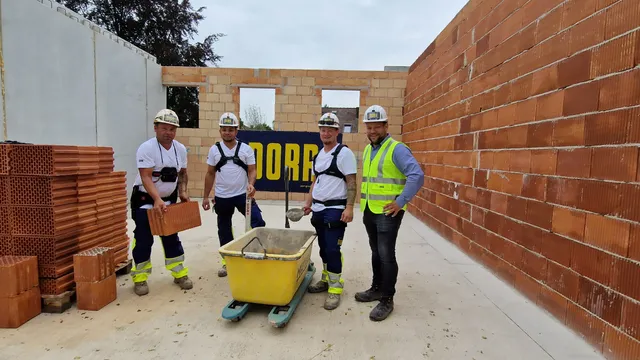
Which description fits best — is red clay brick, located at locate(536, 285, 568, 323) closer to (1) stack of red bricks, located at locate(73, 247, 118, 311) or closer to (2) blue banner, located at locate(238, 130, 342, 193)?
(1) stack of red bricks, located at locate(73, 247, 118, 311)

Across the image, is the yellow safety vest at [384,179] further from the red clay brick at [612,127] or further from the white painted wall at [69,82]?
the white painted wall at [69,82]

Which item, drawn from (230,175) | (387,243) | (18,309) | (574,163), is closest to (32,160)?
(18,309)

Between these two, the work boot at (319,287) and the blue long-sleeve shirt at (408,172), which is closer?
the blue long-sleeve shirt at (408,172)

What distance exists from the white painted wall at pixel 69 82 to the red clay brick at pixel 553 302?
6.57 meters

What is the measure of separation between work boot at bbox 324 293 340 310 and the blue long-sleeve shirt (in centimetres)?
105

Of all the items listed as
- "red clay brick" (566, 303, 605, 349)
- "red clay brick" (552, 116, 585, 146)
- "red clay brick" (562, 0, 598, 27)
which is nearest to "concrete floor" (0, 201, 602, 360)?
"red clay brick" (566, 303, 605, 349)

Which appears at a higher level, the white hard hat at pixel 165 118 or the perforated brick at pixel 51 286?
the white hard hat at pixel 165 118

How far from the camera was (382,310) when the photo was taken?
2.90 metres

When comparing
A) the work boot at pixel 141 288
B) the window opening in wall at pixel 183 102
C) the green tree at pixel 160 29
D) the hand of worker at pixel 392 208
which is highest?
the green tree at pixel 160 29

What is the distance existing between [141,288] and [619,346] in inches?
147

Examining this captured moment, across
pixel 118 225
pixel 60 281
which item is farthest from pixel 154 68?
pixel 60 281

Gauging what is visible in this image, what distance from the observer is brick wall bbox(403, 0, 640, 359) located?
220cm

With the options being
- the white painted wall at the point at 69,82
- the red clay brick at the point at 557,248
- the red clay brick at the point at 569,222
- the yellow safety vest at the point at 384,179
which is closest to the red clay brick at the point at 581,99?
the red clay brick at the point at 569,222

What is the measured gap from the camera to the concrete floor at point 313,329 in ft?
7.76
